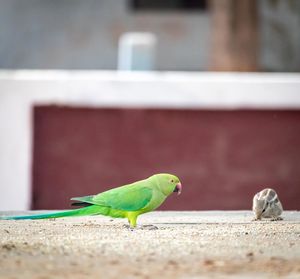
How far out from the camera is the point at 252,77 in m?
11.4

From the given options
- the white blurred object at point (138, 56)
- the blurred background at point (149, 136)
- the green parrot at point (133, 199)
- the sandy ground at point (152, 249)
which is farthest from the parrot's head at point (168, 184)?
the white blurred object at point (138, 56)

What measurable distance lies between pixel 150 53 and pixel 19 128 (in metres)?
2.44

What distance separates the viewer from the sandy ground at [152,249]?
16.7ft

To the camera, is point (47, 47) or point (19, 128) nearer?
point (19, 128)

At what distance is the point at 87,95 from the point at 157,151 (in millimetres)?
765

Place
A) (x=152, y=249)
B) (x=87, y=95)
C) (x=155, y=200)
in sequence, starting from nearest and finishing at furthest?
(x=152, y=249) → (x=155, y=200) → (x=87, y=95)

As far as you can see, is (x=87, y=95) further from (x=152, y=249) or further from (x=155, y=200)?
(x=152, y=249)

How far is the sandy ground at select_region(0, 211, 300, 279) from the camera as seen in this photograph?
200 inches

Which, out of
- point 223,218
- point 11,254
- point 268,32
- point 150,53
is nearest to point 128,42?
point 150,53

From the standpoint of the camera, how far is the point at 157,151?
11.3 metres

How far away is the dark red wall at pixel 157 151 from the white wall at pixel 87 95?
0.10m

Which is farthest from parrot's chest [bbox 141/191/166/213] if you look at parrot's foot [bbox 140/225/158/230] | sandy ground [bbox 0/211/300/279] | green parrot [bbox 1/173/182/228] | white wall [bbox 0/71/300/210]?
white wall [bbox 0/71/300/210]

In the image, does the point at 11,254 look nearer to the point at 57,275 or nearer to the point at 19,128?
the point at 57,275

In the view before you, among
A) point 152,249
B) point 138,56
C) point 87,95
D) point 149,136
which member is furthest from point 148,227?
point 138,56
